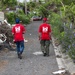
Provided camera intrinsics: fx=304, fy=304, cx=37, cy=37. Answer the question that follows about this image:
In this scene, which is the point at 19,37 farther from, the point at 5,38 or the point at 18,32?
the point at 5,38

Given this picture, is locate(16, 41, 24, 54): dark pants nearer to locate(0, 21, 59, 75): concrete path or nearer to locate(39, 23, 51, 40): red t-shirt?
locate(0, 21, 59, 75): concrete path

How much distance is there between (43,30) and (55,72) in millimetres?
4158

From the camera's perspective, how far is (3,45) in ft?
53.5

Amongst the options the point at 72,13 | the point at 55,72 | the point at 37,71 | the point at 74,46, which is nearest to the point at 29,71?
the point at 37,71

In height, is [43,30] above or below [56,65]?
above

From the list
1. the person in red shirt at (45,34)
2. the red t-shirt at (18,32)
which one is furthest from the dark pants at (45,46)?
the red t-shirt at (18,32)

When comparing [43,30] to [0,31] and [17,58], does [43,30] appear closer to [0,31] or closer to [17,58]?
[17,58]

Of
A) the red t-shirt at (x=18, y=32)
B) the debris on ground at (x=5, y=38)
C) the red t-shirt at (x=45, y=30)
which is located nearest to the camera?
the red t-shirt at (x=18, y=32)

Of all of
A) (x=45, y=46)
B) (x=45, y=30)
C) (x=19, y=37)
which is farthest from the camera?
(x=45, y=46)

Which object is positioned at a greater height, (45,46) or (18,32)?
(18,32)

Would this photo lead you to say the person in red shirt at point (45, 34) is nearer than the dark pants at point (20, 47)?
No

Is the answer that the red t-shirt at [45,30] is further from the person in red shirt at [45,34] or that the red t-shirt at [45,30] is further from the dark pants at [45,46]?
the dark pants at [45,46]

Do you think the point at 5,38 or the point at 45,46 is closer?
the point at 45,46

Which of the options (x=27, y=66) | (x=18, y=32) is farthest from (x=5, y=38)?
(x=27, y=66)
